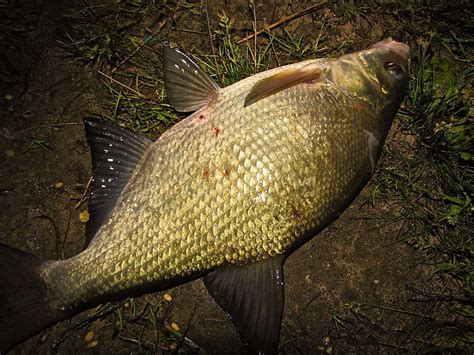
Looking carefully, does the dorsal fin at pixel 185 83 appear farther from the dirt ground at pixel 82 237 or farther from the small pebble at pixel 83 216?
the small pebble at pixel 83 216

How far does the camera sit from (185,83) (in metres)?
2.61

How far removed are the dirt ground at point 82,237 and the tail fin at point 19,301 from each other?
0.43 m

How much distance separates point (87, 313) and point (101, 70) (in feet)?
6.01

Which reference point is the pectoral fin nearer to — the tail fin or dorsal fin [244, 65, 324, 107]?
dorsal fin [244, 65, 324, 107]

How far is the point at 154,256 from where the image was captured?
2305mm

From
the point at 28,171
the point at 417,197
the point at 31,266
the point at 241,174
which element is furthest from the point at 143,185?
the point at 417,197

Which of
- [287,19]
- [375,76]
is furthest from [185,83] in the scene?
[375,76]

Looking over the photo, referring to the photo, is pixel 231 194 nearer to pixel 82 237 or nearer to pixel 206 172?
pixel 206 172

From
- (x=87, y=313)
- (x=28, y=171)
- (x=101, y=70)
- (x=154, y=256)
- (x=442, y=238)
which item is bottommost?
(x=442, y=238)

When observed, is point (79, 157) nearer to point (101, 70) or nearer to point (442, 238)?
point (101, 70)

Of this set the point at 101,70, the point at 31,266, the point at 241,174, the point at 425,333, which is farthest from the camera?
the point at 101,70

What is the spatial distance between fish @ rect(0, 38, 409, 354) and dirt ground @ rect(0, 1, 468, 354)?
18.3 inches

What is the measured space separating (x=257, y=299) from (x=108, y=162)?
1.31m

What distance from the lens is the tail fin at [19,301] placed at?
2.39 metres
